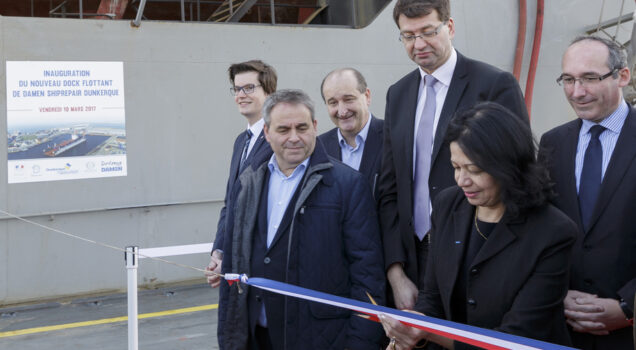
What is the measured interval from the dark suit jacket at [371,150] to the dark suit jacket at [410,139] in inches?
8.2

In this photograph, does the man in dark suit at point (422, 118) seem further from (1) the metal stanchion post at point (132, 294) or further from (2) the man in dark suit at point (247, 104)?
(1) the metal stanchion post at point (132, 294)

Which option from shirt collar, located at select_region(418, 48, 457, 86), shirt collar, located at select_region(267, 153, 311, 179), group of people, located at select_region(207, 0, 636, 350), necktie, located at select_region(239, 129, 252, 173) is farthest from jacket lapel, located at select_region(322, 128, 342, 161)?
shirt collar, located at select_region(418, 48, 457, 86)

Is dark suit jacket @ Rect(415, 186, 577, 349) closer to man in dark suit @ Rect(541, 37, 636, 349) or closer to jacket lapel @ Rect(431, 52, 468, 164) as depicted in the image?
man in dark suit @ Rect(541, 37, 636, 349)

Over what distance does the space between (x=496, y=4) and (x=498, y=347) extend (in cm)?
728

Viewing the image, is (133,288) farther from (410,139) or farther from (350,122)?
(410,139)

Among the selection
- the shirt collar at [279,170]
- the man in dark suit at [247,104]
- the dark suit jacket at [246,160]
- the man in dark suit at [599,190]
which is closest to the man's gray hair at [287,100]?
the shirt collar at [279,170]

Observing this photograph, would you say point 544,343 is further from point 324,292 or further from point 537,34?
point 537,34

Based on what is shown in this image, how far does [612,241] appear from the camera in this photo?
7.61 ft

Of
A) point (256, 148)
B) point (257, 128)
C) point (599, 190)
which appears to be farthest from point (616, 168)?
point (257, 128)

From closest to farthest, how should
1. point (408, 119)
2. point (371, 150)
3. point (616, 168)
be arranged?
point (616, 168) < point (408, 119) < point (371, 150)

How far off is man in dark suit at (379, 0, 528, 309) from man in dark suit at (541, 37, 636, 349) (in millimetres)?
246

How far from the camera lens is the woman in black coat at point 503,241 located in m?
2.11

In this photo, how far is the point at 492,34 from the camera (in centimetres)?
855

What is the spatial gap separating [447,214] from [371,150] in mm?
1160
